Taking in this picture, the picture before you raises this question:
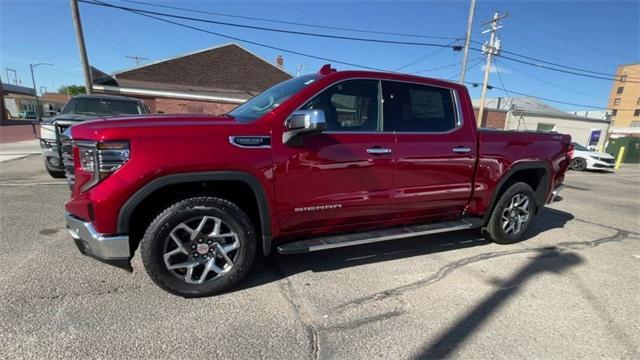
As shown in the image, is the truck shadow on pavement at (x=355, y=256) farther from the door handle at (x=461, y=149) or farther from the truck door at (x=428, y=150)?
the door handle at (x=461, y=149)

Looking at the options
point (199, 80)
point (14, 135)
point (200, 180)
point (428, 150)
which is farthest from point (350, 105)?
point (199, 80)

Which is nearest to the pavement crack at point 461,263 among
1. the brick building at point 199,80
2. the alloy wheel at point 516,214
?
the alloy wheel at point 516,214

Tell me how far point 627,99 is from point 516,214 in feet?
283

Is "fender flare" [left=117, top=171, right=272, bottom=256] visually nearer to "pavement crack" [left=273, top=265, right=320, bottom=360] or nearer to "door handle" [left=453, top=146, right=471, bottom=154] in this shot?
"pavement crack" [left=273, top=265, right=320, bottom=360]

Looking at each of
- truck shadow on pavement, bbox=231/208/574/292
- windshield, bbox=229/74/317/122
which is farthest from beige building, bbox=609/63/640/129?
windshield, bbox=229/74/317/122

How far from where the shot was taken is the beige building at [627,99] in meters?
65.0

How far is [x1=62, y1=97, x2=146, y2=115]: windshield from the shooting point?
297 inches

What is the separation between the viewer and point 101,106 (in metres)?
7.77

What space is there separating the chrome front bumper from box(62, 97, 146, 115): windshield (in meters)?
6.01

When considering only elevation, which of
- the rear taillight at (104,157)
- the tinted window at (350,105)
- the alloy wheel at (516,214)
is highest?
the tinted window at (350,105)

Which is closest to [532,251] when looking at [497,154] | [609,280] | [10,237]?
[609,280]

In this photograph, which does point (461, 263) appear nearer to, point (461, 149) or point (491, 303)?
Answer: point (491, 303)

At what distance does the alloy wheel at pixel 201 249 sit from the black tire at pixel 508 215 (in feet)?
10.7

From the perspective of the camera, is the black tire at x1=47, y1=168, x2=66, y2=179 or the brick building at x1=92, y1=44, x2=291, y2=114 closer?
the black tire at x1=47, y1=168, x2=66, y2=179
